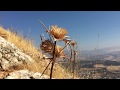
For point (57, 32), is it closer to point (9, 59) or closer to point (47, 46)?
point (47, 46)

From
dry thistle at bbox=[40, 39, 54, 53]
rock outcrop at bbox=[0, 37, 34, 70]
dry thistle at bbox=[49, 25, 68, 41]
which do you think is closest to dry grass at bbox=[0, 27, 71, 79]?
rock outcrop at bbox=[0, 37, 34, 70]

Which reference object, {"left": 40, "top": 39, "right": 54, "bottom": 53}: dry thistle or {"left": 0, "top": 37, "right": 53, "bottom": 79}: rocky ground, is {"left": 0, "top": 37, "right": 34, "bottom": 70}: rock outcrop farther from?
→ {"left": 40, "top": 39, "right": 54, "bottom": 53}: dry thistle

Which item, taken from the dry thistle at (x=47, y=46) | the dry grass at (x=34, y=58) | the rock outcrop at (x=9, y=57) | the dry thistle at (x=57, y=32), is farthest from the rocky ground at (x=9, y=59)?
the dry thistle at (x=57, y=32)

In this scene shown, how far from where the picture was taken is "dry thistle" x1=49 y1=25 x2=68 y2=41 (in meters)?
2.14

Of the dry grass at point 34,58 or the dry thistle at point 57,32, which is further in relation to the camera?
the dry grass at point 34,58

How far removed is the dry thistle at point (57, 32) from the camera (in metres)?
2.14

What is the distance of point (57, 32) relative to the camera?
7.04 ft

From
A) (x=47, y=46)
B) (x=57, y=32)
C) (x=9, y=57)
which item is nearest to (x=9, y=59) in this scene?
(x=9, y=57)

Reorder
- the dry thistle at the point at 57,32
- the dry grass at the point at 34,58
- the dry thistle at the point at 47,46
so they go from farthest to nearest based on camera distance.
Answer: the dry grass at the point at 34,58
the dry thistle at the point at 47,46
the dry thistle at the point at 57,32

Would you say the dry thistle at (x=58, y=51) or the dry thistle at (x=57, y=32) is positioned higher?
the dry thistle at (x=57, y=32)

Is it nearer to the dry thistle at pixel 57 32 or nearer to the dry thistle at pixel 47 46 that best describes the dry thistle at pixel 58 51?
the dry thistle at pixel 47 46
